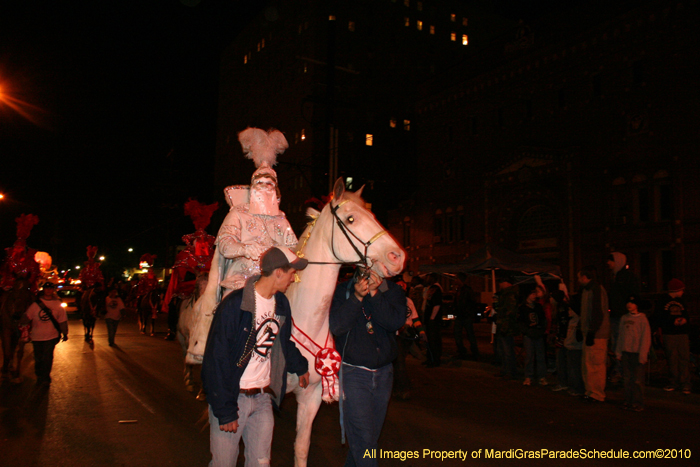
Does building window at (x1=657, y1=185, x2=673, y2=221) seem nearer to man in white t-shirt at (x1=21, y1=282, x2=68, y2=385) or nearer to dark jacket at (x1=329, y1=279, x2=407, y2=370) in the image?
dark jacket at (x1=329, y1=279, x2=407, y2=370)

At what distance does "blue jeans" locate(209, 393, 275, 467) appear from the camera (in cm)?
322

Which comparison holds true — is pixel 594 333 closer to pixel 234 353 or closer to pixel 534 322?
pixel 534 322

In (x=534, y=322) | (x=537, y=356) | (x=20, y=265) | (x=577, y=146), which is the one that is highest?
(x=577, y=146)

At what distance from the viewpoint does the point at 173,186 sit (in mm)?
31609

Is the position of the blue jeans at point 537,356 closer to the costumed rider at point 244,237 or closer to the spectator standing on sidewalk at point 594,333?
the spectator standing on sidewalk at point 594,333

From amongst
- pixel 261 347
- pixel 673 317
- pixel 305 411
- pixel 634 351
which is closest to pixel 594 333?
pixel 634 351

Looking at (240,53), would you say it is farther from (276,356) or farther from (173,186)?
(276,356)

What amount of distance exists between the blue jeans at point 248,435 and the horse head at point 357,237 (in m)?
1.27

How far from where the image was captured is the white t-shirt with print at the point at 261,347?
3.34 meters

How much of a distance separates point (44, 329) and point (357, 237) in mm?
7856

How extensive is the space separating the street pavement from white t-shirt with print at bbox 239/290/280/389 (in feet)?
7.46

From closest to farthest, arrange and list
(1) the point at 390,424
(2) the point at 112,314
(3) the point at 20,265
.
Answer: (1) the point at 390,424 → (3) the point at 20,265 → (2) the point at 112,314

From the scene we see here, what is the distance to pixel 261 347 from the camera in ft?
11.1

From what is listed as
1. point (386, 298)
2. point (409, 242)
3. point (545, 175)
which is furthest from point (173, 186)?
point (386, 298)
